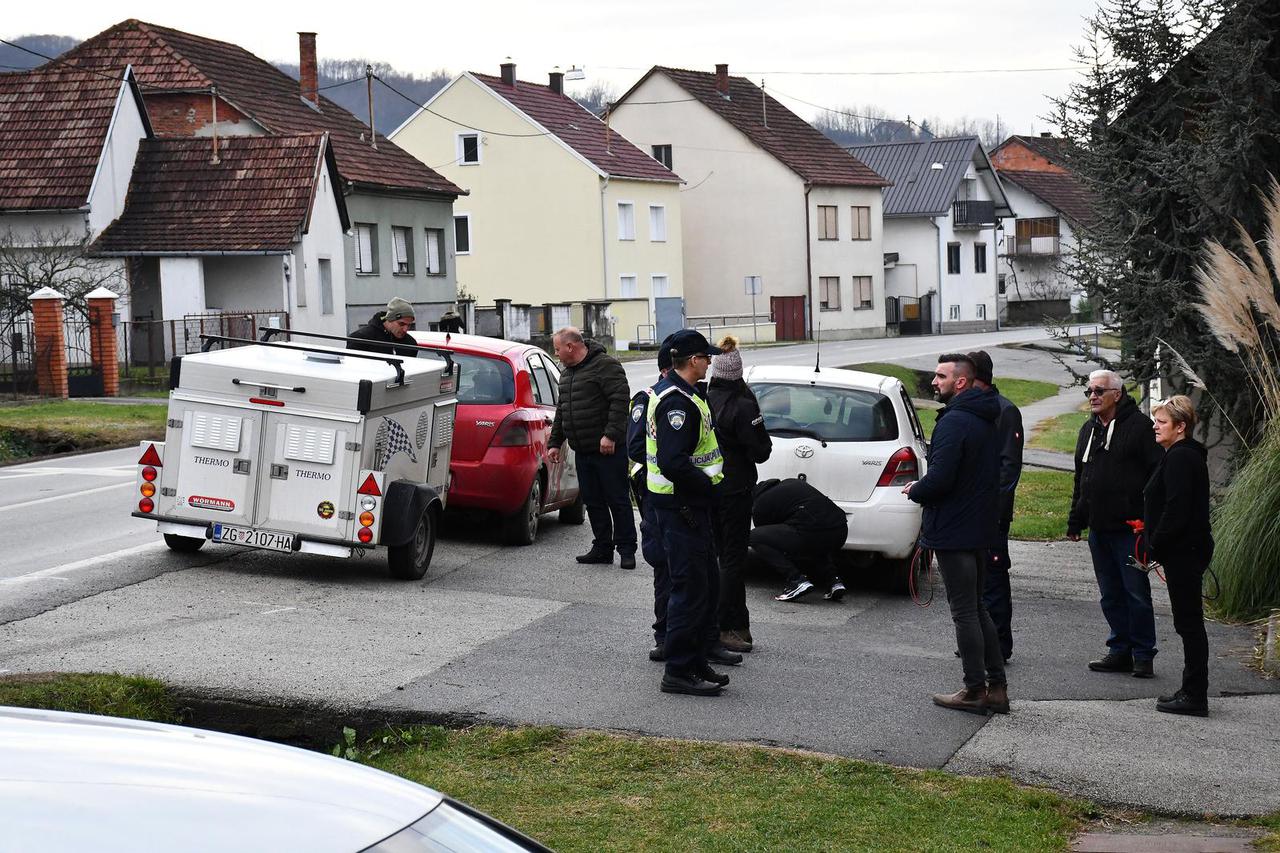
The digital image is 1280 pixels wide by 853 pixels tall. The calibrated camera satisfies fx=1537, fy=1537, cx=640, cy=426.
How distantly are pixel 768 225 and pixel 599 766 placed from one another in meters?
61.8

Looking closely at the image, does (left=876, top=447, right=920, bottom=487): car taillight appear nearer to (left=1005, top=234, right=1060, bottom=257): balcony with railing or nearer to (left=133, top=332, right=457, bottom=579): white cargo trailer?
(left=133, top=332, right=457, bottom=579): white cargo trailer

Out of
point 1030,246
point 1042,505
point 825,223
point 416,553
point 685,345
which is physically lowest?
point 1042,505

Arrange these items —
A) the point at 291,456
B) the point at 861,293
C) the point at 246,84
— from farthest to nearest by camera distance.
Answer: the point at 861,293, the point at 246,84, the point at 291,456

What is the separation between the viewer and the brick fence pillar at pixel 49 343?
29.3 metres

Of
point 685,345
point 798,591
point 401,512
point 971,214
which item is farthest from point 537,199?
point 685,345

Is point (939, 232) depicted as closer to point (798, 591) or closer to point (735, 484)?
point (798, 591)

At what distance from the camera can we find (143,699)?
7664 mm

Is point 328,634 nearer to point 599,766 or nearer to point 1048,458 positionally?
point 599,766

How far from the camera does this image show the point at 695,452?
26.9ft

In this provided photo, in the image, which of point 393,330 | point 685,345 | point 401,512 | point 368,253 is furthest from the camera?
point 368,253

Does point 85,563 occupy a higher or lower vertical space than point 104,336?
lower

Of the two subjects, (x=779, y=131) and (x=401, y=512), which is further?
(x=779, y=131)

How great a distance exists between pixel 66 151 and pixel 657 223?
2932 cm

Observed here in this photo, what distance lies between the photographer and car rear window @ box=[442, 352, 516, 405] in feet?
42.0
